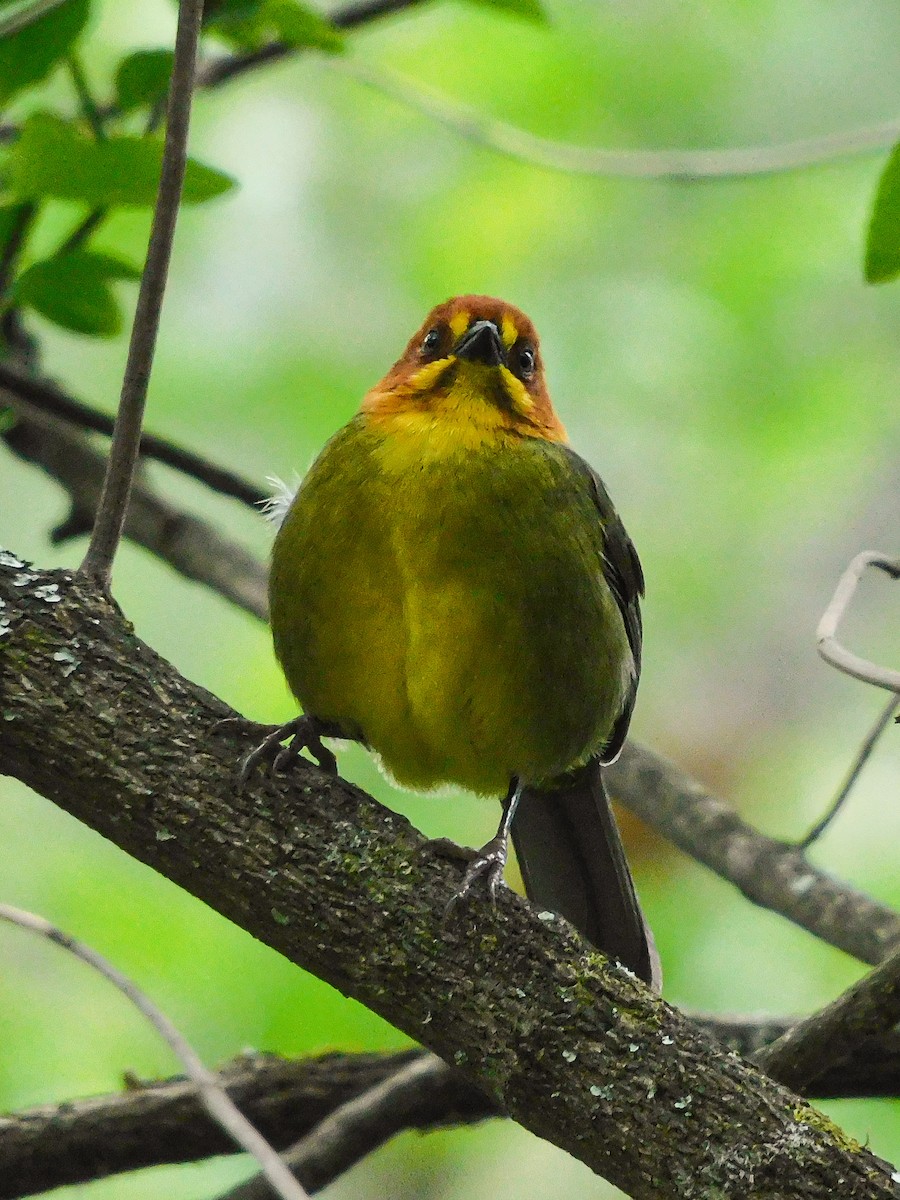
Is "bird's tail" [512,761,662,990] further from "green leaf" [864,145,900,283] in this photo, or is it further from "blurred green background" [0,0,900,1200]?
"green leaf" [864,145,900,283]

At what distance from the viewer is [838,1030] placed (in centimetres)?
230

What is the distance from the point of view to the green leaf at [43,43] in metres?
2.89

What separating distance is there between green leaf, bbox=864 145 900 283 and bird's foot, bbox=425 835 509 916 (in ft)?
3.81

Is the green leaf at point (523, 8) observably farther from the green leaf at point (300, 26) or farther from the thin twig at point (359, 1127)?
the thin twig at point (359, 1127)

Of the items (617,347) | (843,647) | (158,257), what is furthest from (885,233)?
(617,347)

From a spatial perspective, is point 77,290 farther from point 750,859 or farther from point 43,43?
point 750,859

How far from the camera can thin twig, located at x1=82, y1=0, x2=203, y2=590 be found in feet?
6.93

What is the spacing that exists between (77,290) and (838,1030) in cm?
197

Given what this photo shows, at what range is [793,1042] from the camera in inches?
93.9

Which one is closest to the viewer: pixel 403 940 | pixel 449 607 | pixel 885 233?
pixel 403 940

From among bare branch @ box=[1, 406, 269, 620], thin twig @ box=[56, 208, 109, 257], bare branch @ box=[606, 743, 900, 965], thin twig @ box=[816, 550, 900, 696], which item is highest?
thin twig @ box=[816, 550, 900, 696]

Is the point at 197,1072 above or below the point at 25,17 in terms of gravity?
below

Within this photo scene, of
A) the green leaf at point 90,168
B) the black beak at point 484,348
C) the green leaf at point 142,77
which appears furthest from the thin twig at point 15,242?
the black beak at point 484,348

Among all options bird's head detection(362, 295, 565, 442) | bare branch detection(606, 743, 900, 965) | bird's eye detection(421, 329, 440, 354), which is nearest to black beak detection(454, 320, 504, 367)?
bird's head detection(362, 295, 565, 442)
